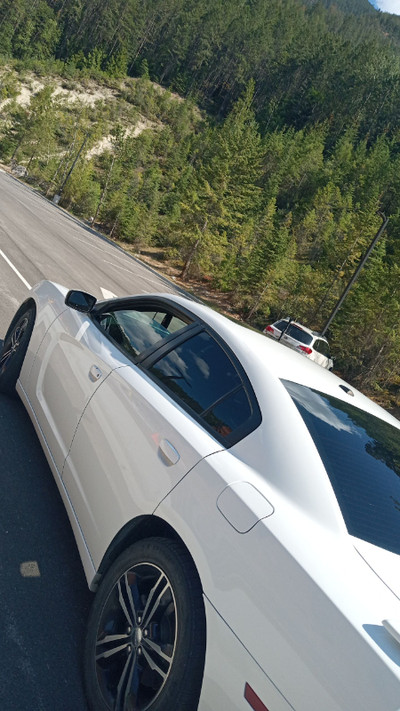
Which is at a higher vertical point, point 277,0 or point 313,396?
point 277,0

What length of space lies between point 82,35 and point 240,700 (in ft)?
510

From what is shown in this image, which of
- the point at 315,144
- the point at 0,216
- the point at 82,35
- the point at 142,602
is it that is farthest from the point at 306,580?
the point at 82,35

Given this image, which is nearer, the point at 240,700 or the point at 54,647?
the point at 240,700

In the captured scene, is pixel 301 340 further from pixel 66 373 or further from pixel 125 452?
pixel 125 452

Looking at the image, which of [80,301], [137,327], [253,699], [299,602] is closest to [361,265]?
[80,301]

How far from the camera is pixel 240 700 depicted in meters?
1.54

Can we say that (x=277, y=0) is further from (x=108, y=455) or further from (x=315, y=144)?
(x=108, y=455)

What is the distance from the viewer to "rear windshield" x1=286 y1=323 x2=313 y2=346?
20141 millimetres

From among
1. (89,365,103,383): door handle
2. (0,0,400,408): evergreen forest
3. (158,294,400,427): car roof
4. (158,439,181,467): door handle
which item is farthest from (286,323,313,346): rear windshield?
(158,439,181,467): door handle

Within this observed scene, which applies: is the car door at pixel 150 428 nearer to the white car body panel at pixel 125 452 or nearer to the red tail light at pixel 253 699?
the white car body panel at pixel 125 452

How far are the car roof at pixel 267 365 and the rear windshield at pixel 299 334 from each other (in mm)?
17202

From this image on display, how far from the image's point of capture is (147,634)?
1.96 meters

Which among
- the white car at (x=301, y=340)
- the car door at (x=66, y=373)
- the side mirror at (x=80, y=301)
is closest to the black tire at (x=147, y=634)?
the car door at (x=66, y=373)

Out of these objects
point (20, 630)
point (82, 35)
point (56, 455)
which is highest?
point (82, 35)
